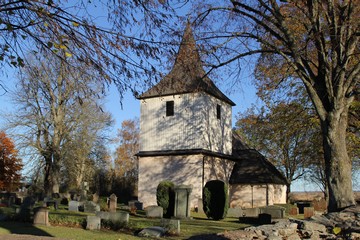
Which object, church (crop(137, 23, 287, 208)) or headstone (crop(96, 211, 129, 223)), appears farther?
church (crop(137, 23, 287, 208))

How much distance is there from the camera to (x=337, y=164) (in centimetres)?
1416

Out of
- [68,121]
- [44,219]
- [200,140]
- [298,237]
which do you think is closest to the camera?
[298,237]

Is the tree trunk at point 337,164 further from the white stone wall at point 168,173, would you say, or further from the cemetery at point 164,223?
the white stone wall at point 168,173

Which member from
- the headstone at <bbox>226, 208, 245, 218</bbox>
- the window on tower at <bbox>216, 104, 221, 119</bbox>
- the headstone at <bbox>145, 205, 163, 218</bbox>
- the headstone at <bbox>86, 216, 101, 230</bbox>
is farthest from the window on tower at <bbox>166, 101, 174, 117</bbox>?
the headstone at <bbox>86, 216, 101, 230</bbox>

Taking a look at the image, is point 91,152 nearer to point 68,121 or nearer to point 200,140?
point 68,121

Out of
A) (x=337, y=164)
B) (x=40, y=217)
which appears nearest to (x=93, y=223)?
(x=40, y=217)

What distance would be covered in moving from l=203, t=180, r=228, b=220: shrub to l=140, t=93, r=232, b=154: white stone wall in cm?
756

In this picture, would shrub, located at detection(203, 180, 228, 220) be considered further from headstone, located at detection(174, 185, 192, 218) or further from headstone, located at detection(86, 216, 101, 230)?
headstone, located at detection(86, 216, 101, 230)

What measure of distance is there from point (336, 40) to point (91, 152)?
1210 inches

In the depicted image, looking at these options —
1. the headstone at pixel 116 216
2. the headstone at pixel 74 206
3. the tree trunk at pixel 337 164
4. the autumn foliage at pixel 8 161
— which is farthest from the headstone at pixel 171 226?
the autumn foliage at pixel 8 161

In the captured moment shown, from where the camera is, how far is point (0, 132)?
1585 inches

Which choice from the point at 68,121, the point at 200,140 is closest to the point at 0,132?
the point at 68,121

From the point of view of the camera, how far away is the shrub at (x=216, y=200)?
75.6ft

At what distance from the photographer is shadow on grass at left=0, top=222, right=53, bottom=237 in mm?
14147
